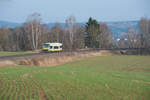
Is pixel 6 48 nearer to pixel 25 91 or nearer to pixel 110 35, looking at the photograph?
pixel 110 35

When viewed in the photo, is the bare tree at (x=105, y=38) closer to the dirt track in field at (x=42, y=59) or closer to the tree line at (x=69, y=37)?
the tree line at (x=69, y=37)

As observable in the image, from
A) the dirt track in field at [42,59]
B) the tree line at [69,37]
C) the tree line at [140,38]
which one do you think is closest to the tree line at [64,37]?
the tree line at [69,37]

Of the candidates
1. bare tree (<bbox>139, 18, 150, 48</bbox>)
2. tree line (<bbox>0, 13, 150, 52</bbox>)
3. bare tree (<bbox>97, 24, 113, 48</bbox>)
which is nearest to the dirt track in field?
tree line (<bbox>0, 13, 150, 52</bbox>)

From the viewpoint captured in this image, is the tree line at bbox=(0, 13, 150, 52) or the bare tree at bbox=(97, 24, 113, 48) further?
the bare tree at bbox=(97, 24, 113, 48)

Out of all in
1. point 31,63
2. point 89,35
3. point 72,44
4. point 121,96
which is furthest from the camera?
point 89,35

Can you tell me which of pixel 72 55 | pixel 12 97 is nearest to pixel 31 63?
pixel 72 55

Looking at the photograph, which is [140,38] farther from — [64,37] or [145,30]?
[64,37]

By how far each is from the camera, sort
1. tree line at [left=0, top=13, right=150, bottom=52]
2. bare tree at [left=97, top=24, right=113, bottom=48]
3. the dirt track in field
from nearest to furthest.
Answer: the dirt track in field < tree line at [left=0, top=13, right=150, bottom=52] < bare tree at [left=97, top=24, right=113, bottom=48]

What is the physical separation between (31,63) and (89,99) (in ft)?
90.8

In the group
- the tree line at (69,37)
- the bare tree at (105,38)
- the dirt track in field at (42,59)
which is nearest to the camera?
the dirt track in field at (42,59)

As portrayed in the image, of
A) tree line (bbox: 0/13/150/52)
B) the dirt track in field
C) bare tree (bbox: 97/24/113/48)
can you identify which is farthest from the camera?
bare tree (bbox: 97/24/113/48)

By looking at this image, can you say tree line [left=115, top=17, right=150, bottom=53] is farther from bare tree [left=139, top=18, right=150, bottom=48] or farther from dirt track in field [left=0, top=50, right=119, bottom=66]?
dirt track in field [left=0, top=50, right=119, bottom=66]

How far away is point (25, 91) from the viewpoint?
1203 centimetres

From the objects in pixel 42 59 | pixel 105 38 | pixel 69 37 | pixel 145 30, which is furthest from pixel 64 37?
pixel 42 59
